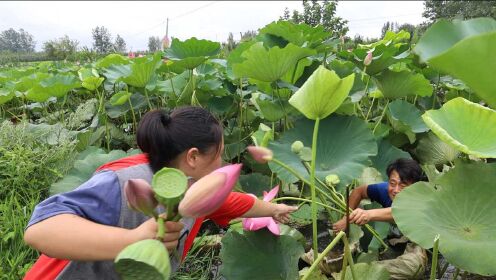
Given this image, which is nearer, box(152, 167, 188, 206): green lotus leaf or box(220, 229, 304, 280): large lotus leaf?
box(152, 167, 188, 206): green lotus leaf

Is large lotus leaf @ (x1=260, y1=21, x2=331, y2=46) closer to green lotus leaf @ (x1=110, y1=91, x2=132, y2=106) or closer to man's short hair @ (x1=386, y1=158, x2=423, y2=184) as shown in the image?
man's short hair @ (x1=386, y1=158, x2=423, y2=184)

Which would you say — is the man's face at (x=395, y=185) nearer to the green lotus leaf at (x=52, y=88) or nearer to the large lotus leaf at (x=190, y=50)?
the large lotus leaf at (x=190, y=50)

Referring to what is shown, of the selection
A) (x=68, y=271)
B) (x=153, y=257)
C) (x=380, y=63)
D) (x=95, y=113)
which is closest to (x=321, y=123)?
(x=380, y=63)

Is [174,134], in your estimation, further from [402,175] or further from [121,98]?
[121,98]

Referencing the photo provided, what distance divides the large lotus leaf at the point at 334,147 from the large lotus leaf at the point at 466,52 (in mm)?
427

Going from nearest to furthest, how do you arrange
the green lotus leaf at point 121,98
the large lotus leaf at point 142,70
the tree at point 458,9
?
1. the large lotus leaf at point 142,70
2. the green lotus leaf at point 121,98
3. the tree at point 458,9

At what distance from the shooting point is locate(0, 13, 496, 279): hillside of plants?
0.95 meters

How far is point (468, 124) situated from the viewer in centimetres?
101

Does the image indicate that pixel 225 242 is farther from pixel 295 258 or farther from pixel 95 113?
pixel 95 113

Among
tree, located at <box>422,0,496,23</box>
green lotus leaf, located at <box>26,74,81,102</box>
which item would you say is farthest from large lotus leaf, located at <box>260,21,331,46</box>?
tree, located at <box>422,0,496,23</box>

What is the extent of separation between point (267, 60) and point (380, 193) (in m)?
0.63

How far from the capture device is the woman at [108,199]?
713mm

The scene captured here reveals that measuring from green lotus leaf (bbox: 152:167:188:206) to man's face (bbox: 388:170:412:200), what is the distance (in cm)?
115

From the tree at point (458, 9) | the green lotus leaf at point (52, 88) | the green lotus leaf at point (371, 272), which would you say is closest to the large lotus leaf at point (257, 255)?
the green lotus leaf at point (371, 272)
